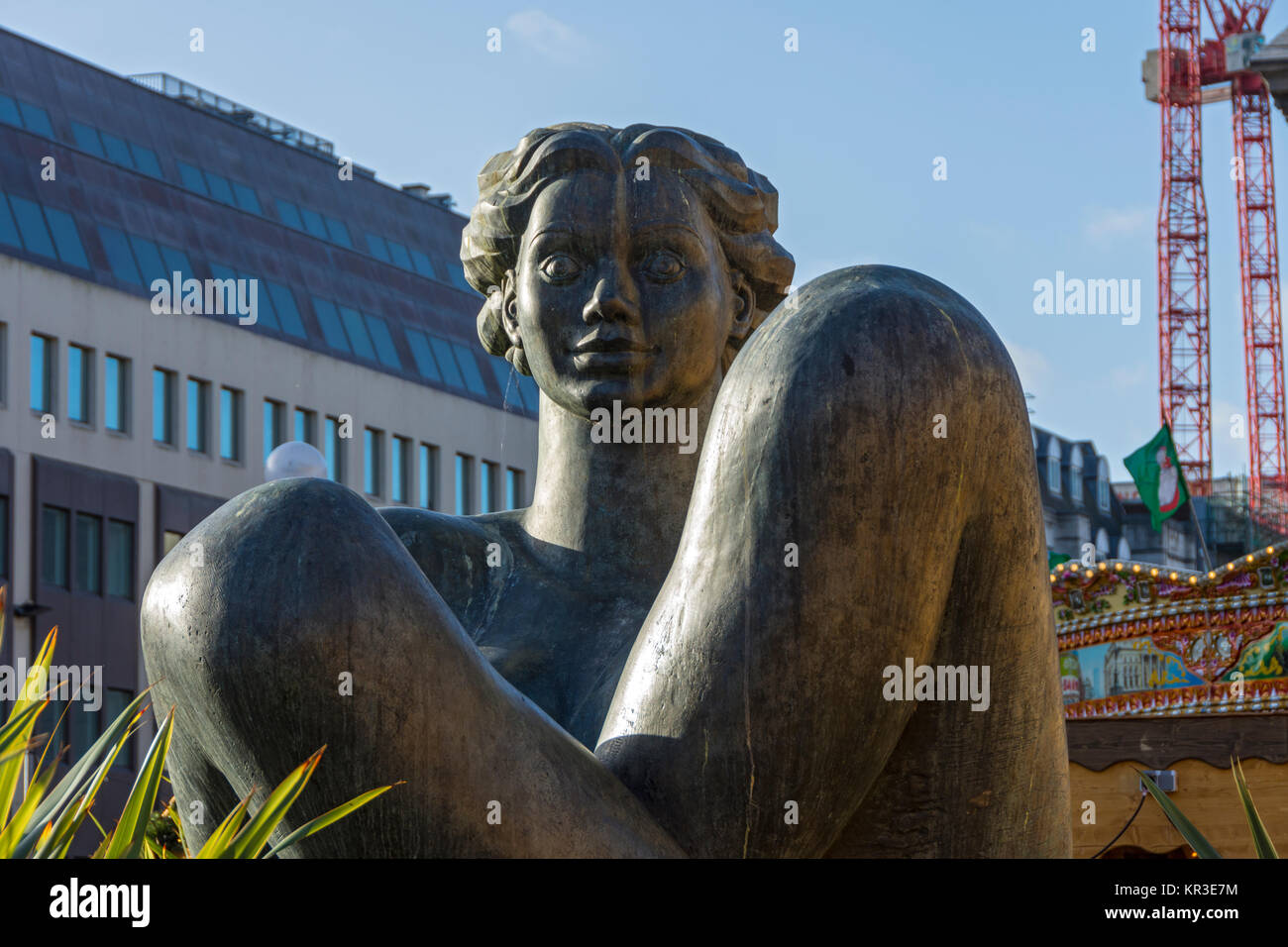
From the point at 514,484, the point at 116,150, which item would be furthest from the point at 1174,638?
the point at 514,484

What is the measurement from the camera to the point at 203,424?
4119 cm

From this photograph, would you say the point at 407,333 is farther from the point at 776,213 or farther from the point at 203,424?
the point at 776,213

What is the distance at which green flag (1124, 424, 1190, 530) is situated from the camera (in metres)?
24.7

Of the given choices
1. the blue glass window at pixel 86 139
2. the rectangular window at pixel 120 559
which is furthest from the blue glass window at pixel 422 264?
the rectangular window at pixel 120 559

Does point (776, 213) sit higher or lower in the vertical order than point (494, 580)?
higher

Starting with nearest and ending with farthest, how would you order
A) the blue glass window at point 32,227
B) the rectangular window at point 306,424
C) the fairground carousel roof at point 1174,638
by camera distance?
the fairground carousel roof at point 1174,638, the blue glass window at point 32,227, the rectangular window at point 306,424

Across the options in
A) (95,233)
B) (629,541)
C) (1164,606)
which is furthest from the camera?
(95,233)

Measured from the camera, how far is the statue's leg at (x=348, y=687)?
9.96 feet

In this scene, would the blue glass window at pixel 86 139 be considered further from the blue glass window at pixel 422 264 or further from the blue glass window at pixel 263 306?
the blue glass window at pixel 422 264

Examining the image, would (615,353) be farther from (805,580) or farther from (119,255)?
(119,255)

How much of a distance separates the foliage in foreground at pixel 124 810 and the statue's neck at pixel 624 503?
970 millimetres

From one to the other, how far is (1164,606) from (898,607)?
40.6ft
